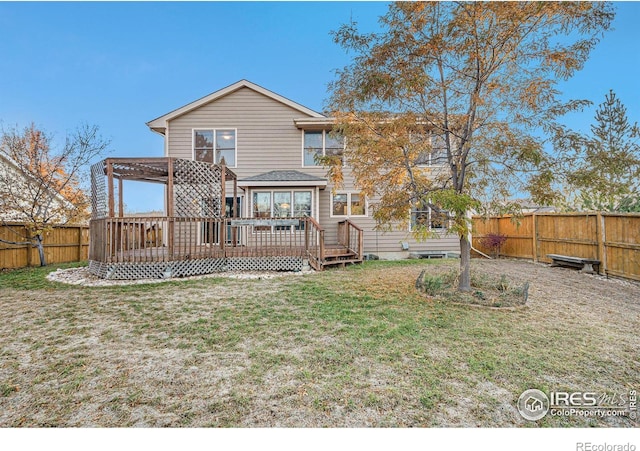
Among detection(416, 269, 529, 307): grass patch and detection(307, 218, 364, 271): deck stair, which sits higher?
detection(307, 218, 364, 271): deck stair

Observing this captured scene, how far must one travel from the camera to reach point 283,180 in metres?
10.1

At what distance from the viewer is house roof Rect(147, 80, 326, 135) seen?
10969mm

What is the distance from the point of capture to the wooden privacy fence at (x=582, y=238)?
6.61m

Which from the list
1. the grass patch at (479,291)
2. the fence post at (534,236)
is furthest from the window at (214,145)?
the fence post at (534,236)

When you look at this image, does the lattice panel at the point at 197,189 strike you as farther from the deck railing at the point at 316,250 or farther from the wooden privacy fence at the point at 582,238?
the wooden privacy fence at the point at 582,238

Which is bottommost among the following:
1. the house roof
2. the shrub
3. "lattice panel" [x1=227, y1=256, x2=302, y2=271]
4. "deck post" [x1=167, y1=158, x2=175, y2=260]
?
"lattice panel" [x1=227, y1=256, x2=302, y2=271]

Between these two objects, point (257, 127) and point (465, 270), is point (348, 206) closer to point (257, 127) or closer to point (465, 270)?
point (257, 127)

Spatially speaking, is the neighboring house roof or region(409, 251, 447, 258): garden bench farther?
region(409, 251, 447, 258): garden bench

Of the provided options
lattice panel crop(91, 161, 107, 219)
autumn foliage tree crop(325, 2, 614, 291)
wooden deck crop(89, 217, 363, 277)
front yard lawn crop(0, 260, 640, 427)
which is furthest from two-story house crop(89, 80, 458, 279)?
front yard lawn crop(0, 260, 640, 427)

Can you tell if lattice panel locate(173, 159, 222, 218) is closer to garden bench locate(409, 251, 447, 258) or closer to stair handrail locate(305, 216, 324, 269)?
stair handrail locate(305, 216, 324, 269)

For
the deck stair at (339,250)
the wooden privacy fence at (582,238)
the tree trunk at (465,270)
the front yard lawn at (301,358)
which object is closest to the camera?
the front yard lawn at (301,358)

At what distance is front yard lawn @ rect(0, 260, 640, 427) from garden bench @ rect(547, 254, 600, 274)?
2702 mm

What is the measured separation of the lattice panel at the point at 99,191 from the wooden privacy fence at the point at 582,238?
9050 millimetres
